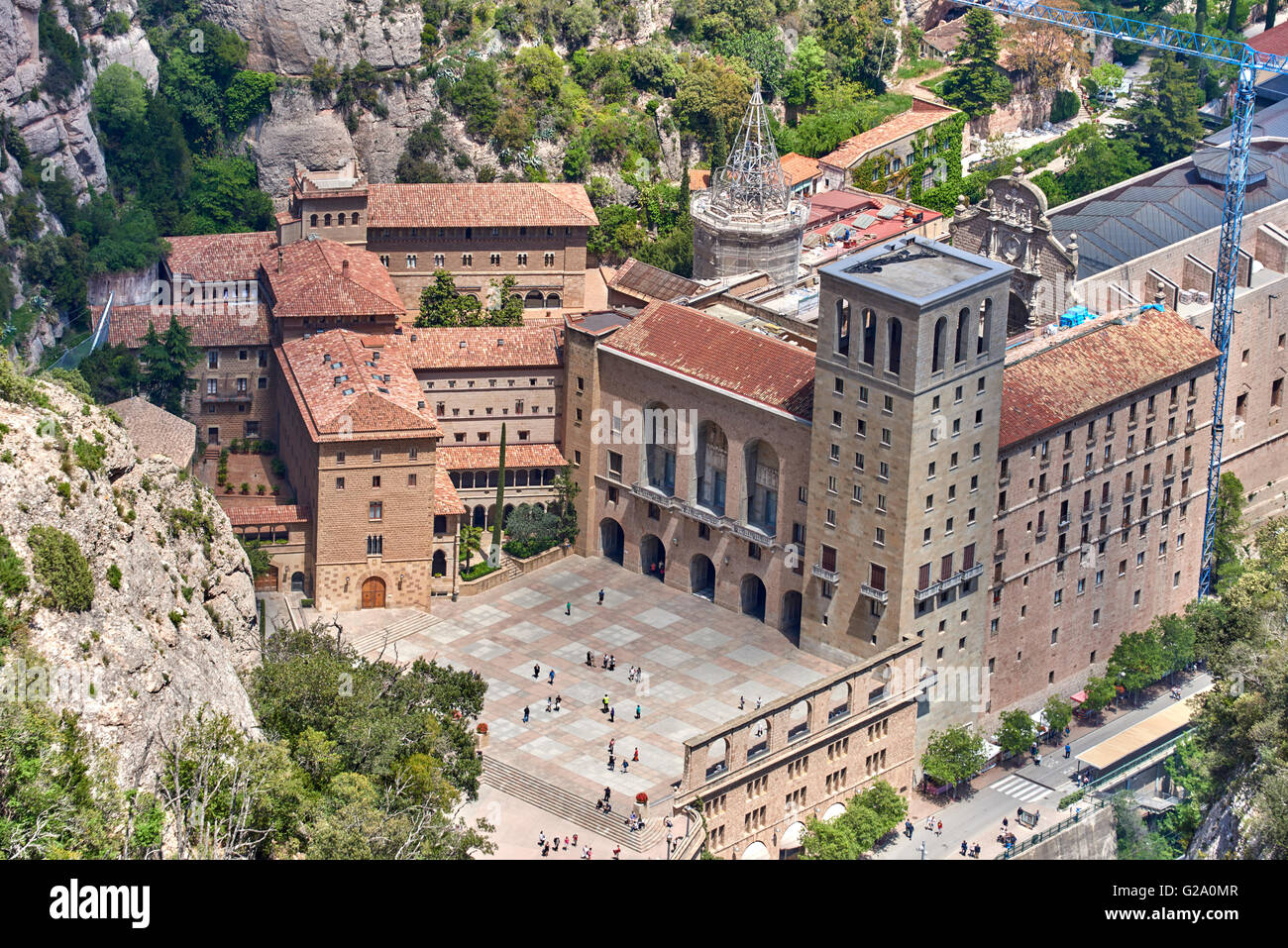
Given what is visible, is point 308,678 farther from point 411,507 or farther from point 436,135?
point 436,135

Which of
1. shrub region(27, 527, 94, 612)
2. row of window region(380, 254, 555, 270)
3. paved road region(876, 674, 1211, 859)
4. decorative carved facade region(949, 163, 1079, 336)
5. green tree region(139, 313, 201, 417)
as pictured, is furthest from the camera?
row of window region(380, 254, 555, 270)

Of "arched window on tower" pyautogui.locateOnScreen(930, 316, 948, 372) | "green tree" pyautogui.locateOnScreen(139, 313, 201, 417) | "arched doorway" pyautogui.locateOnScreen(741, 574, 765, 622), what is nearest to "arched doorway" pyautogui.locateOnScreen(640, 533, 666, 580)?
"arched doorway" pyautogui.locateOnScreen(741, 574, 765, 622)

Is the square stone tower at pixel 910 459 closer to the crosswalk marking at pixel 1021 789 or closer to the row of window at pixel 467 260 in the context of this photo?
the crosswalk marking at pixel 1021 789

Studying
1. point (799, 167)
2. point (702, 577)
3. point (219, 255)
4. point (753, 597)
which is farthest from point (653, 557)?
point (799, 167)

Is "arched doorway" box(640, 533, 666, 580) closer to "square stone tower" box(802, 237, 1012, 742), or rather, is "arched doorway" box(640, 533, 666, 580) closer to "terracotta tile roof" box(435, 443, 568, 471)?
"terracotta tile roof" box(435, 443, 568, 471)

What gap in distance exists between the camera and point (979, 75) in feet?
616

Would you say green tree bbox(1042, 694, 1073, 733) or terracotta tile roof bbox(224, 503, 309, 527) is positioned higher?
terracotta tile roof bbox(224, 503, 309, 527)

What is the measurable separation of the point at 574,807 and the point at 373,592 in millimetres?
24041

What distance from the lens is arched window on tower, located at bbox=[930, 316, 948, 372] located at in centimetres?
11071

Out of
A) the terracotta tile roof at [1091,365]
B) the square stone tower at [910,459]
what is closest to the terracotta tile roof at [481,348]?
the square stone tower at [910,459]

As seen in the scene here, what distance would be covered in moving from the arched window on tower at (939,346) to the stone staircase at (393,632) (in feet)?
112

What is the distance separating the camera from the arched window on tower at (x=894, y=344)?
11075 centimetres

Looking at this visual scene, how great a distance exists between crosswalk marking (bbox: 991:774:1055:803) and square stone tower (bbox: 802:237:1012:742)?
14.1 feet

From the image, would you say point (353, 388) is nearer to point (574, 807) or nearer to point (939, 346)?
point (574, 807)
